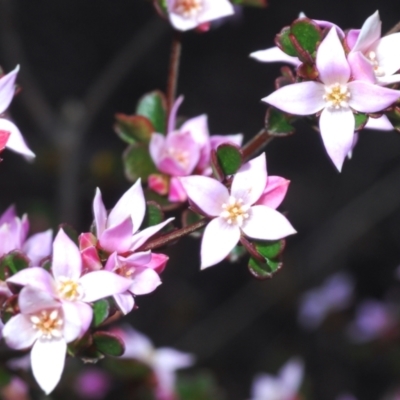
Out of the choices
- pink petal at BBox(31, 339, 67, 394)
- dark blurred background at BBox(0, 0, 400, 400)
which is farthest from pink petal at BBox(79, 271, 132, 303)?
dark blurred background at BBox(0, 0, 400, 400)

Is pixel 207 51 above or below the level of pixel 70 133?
below

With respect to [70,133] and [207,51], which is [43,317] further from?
[207,51]

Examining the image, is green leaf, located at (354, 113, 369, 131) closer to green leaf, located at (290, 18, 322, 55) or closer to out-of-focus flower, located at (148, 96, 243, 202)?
green leaf, located at (290, 18, 322, 55)

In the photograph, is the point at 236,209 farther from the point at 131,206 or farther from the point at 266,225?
the point at 131,206

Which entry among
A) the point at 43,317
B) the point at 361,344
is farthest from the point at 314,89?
the point at 361,344

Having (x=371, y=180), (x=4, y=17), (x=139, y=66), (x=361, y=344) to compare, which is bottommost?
(x=361, y=344)
